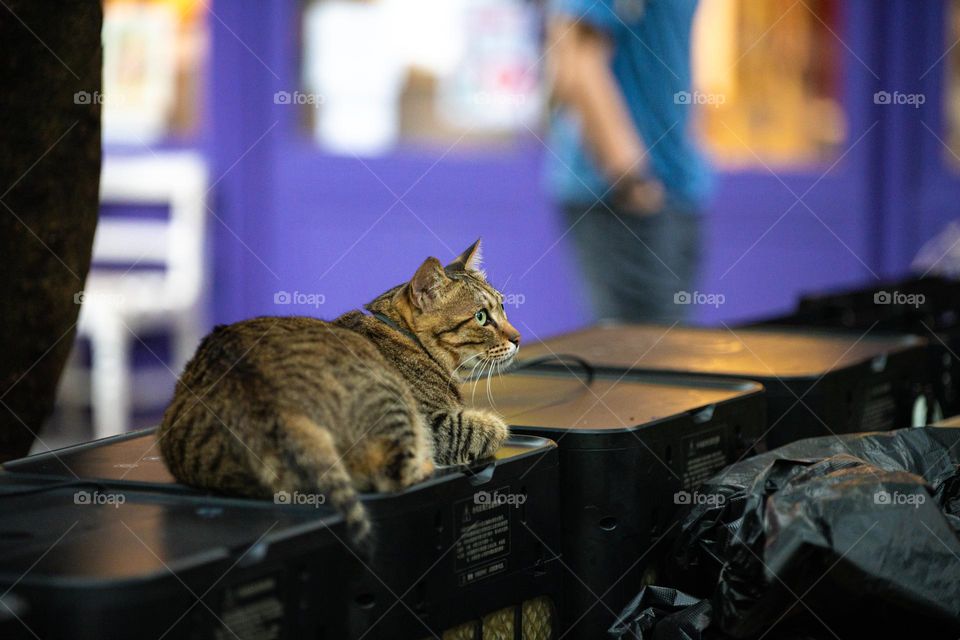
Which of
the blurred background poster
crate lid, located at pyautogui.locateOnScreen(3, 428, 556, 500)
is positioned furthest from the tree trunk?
the blurred background poster

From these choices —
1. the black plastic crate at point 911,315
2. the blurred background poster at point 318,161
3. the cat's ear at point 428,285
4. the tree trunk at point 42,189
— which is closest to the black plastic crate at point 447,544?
the tree trunk at point 42,189

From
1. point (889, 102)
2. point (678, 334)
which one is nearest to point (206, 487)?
point (678, 334)

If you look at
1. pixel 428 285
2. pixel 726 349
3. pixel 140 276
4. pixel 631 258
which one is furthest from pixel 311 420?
pixel 140 276

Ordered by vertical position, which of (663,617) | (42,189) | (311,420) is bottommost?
(663,617)

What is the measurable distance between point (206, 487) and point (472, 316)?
708 mm

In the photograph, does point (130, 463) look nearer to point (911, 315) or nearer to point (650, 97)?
point (911, 315)

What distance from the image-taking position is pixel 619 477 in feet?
6.64

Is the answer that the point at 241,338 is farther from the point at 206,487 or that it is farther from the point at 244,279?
the point at 244,279

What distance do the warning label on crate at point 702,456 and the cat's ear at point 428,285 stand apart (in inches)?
20.0

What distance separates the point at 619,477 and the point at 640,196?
2.28 meters

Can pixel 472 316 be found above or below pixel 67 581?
above

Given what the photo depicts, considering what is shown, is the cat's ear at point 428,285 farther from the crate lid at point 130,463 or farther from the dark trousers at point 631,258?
the dark trousers at point 631,258

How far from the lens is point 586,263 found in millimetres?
4227

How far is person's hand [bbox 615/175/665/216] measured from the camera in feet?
13.6
